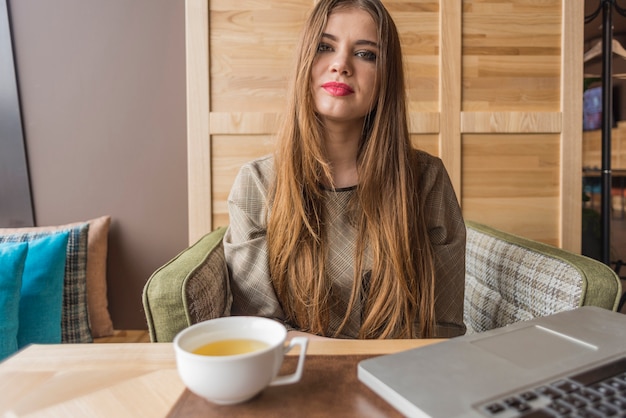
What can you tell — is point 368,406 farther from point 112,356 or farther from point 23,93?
point 23,93

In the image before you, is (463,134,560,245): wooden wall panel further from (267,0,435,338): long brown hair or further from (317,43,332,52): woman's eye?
(317,43,332,52): woman's eye

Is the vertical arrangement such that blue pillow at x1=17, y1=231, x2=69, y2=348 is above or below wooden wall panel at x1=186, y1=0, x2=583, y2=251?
below

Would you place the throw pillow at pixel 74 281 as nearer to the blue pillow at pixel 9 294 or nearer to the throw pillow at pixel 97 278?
the throw pillow at pixel 97 278

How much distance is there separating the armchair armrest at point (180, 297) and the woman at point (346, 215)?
13cm

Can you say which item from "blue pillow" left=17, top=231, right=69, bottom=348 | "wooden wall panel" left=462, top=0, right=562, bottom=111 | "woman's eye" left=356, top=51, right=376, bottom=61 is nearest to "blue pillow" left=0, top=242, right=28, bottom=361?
"blue pillow" left=17, top=231, right=69, bottom=348

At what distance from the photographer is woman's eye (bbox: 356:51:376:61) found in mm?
1089

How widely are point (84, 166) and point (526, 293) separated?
1589 mm

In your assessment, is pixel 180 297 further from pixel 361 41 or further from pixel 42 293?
pixel 42 293

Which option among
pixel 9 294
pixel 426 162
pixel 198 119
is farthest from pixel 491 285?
pixel 9 294

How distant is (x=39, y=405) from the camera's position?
1.62 feet

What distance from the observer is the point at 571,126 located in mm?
1719

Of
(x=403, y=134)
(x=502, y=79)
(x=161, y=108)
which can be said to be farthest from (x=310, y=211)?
(x=502, y=79)

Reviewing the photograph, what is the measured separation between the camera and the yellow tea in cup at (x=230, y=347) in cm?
49

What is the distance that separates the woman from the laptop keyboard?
1.78 feet
